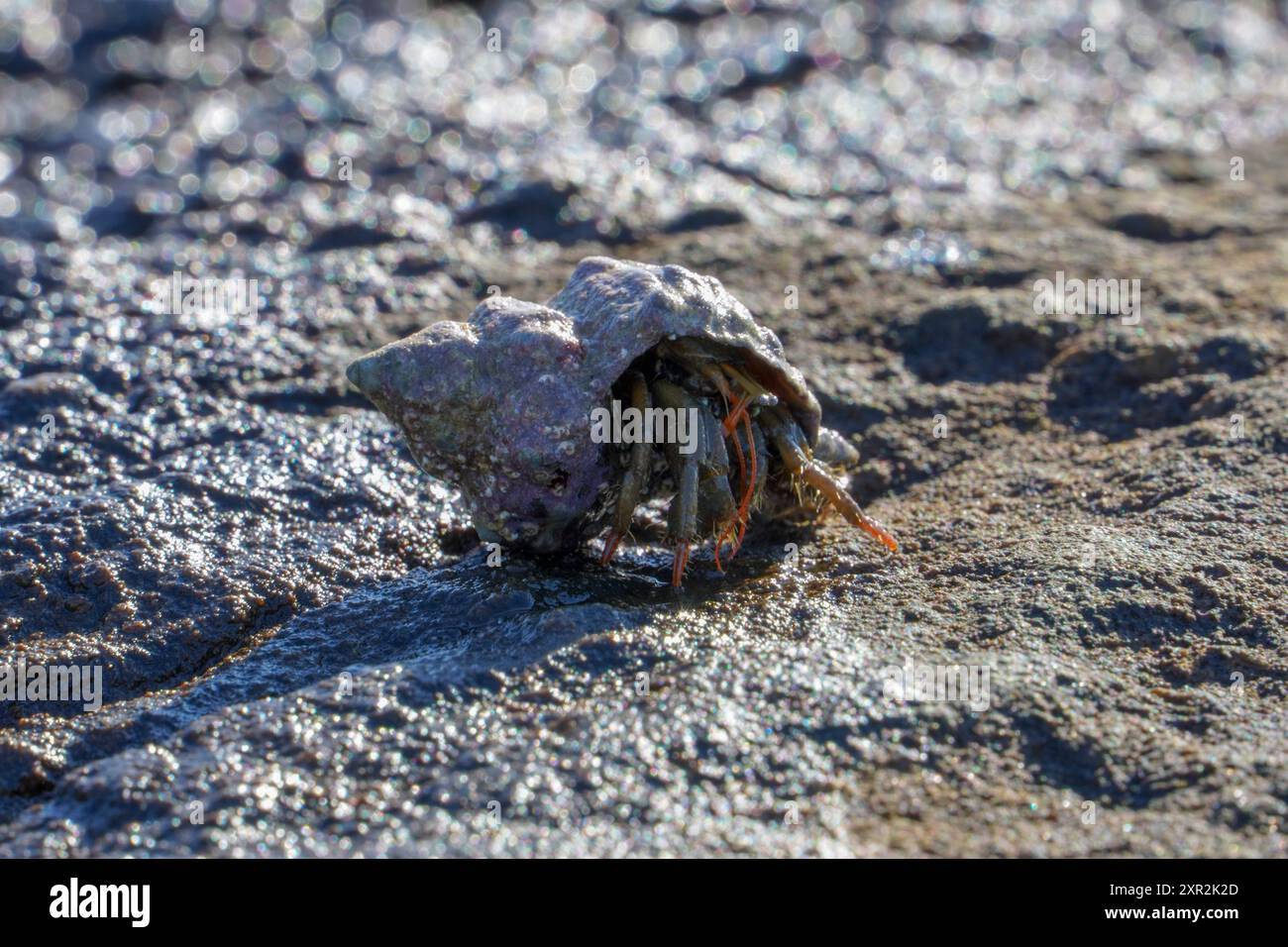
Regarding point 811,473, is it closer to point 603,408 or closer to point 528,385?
point 603,408

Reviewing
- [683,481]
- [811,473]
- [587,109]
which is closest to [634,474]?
[683,481]

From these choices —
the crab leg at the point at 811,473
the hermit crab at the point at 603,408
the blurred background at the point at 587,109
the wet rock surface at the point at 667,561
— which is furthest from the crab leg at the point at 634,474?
the blurred background at the point at 587,109

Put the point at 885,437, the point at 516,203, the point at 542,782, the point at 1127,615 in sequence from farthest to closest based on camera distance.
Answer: the point at 516,203 → the point at 885,437 → the point at 1127,615 → the point at 542,782

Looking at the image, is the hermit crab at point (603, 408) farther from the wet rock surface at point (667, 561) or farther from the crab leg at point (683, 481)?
the wet rock surface at point (667, 561)

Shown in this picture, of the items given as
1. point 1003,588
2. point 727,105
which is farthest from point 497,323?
point 727,105

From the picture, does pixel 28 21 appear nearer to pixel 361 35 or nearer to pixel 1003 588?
pixel 361 35

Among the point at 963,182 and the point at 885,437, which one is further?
the point at 963,182

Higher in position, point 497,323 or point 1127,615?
point 497,323
